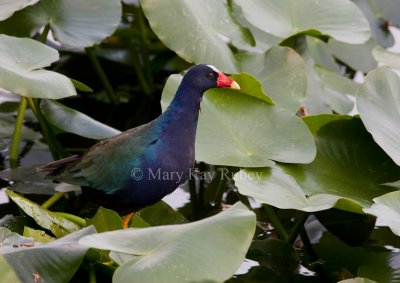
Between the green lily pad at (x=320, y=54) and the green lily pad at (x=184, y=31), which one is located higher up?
the green lily pad at (x=184, y=31)

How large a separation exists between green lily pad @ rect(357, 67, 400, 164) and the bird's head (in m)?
0.50

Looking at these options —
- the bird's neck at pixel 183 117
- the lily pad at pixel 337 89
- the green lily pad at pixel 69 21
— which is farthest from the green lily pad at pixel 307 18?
the bird's neck at pixel 183 117

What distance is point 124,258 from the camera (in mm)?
2543

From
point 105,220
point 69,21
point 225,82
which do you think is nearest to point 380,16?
point 69,21

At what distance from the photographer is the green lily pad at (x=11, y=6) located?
3.53m

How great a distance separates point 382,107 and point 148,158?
90 centimetres

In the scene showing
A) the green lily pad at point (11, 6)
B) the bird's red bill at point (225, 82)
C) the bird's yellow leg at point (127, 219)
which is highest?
the green lily pad at point (11, 6)

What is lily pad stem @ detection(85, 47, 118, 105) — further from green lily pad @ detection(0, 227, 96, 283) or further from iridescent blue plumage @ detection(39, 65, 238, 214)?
green lily pad @ detection(0, 227, 96, 283)

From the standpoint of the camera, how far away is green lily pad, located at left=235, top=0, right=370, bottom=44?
3.87 m

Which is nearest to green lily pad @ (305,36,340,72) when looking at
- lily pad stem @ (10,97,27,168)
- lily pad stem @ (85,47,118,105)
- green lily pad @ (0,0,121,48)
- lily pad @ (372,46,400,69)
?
lily pad @ (372,46,400,69)

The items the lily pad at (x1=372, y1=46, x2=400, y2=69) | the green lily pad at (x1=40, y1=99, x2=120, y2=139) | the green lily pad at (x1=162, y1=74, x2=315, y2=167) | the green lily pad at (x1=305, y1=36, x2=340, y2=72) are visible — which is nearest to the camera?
the green lily pad at (x1=162, y1=74, x2=315, y2=167)

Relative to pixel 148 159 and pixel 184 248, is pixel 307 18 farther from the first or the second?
pixel 184 248

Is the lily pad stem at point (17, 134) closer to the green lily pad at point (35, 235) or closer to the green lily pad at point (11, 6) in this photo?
the green lily pad at point (11, 6)

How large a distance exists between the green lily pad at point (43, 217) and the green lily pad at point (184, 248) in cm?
55
